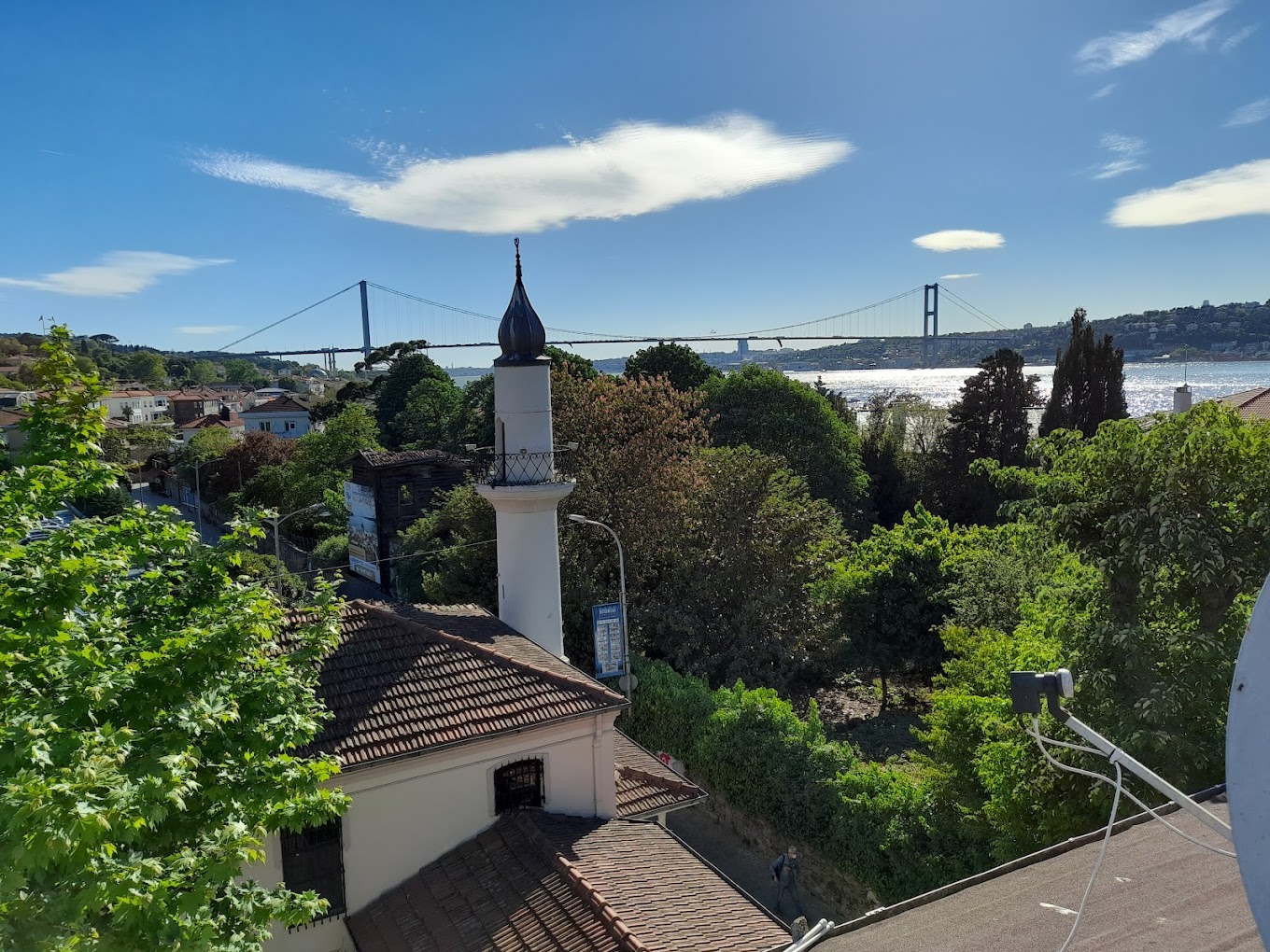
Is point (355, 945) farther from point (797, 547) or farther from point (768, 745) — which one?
point (797, 547)

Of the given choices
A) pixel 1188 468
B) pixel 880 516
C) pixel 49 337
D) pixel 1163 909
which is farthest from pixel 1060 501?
pixel 880 516

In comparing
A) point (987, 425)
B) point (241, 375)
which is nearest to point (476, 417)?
point (987, 425)

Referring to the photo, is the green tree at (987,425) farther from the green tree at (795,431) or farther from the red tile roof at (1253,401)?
the red tile roof at (1253,401)

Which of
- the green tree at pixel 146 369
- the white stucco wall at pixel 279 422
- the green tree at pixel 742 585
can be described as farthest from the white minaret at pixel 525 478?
the green tree at pixel 146 369

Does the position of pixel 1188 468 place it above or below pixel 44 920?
above

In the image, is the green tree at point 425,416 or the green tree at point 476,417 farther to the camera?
the green tree at point 425,416

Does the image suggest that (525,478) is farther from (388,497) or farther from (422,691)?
(388,497)
